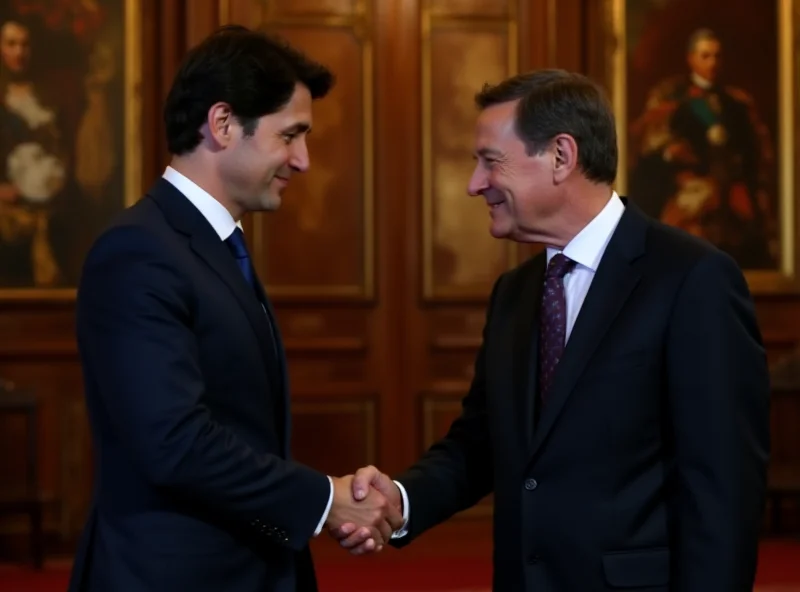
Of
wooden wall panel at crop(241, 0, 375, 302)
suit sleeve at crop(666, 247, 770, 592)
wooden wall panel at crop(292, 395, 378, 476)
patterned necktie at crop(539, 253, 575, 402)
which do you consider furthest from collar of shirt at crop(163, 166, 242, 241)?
wooden wall panel at crop(292, 395, 378, 476)

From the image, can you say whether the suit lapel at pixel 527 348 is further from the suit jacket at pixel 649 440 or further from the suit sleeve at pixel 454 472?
the suit sleeve at pixel 454 472

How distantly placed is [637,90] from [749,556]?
467 cm

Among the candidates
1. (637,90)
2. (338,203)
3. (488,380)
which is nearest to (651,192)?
(637,90)

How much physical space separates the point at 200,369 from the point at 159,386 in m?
0.12

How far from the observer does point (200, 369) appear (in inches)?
94.8

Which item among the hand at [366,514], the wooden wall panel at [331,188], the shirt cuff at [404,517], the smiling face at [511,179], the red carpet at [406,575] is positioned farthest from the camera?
the wooden wall panel at [331,188]

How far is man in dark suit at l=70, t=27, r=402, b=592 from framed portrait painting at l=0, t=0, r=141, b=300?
12.7 ft

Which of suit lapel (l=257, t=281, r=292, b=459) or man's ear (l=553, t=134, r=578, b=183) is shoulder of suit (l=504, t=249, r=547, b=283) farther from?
suit lapel (l=257, t=281, r=292, b=459)

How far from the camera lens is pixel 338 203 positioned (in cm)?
659

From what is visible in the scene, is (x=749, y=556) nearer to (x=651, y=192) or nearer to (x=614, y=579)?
(x=614, y=579)

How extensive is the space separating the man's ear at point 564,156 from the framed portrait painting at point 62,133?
13.3 feet

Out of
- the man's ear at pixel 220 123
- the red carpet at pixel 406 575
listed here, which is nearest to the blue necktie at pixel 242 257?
the man's ear at pixel 220 123

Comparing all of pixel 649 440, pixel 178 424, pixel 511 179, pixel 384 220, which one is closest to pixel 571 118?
pixel 511 179

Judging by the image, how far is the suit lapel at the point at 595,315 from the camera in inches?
97.9
